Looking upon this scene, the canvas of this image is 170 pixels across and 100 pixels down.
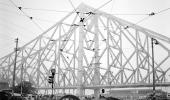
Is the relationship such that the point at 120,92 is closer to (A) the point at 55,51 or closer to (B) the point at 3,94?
(A) the point at 55,51

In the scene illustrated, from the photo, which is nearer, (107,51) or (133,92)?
(107,51)

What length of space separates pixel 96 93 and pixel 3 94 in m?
60.5

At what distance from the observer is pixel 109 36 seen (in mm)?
80812

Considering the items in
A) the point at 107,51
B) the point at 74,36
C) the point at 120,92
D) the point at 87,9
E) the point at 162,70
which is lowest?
the point at 120,92

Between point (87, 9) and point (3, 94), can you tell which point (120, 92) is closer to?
point (87, 9)

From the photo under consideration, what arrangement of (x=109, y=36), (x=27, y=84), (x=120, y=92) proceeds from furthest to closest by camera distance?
1. (x=120, y=92)
2. (x=109, y=36)
3. (x=27, y=84)

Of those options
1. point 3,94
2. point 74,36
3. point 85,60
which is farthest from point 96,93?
point 3,94

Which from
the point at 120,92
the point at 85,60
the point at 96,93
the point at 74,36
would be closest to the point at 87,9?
the point at 74,36

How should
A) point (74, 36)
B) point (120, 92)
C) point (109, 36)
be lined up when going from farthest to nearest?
point (120, 92)
point (74, 36)
point (109, 36)

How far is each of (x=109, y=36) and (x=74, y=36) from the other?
38.3ft

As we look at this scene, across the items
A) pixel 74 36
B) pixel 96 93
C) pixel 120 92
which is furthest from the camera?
pixel 120 92

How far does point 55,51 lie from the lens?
303 feet

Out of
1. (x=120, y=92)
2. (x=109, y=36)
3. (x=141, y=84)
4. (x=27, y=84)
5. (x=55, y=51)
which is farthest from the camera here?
(x=120, y=92)

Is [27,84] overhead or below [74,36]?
below
